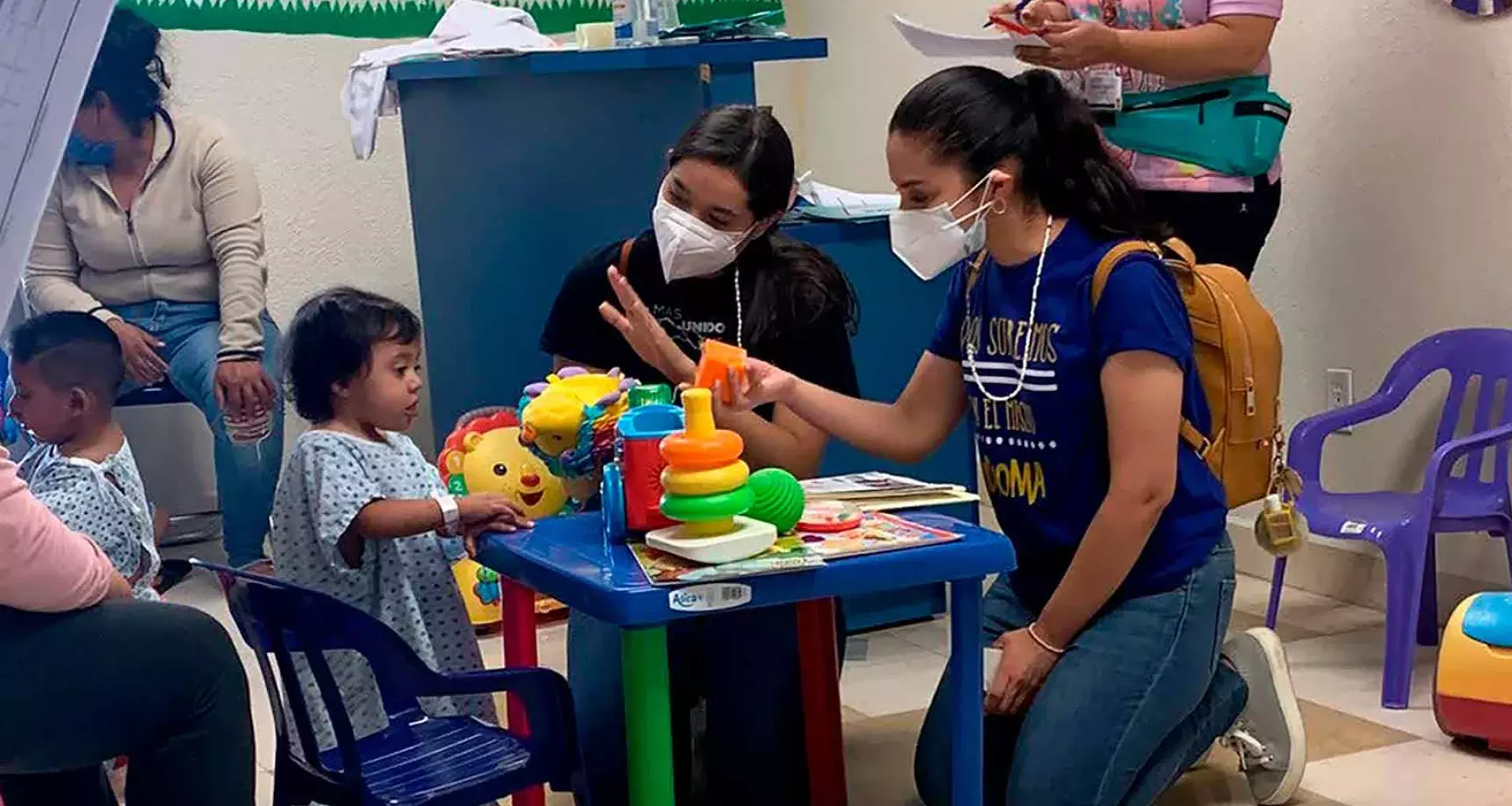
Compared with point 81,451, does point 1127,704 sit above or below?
below

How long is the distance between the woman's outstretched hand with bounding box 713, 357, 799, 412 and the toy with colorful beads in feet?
0.77

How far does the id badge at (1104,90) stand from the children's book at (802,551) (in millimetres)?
1127

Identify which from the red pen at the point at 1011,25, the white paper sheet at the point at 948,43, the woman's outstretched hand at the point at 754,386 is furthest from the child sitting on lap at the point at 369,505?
the red pen at the point at 1011,25

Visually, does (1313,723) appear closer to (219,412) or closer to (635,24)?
(635,24)

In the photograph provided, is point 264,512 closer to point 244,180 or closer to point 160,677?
point 244,180

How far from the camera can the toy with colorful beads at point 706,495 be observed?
5.27ft

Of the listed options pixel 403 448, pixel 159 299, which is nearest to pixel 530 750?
pixel 403 448

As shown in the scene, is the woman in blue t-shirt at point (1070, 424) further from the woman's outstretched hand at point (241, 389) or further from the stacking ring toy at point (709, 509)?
the woman's outstretched hand at point (241, 389)

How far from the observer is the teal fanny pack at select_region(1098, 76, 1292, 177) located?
8.59 ft

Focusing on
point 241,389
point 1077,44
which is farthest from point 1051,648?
point 241,389

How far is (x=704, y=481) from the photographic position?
161 centimetres

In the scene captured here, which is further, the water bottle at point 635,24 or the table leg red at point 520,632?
the water bottle at point 635,24

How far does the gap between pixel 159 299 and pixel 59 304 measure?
20cm

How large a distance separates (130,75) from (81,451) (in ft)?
4.97
